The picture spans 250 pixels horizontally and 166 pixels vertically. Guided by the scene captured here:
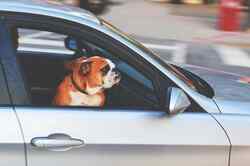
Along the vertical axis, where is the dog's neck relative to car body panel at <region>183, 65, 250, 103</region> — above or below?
above

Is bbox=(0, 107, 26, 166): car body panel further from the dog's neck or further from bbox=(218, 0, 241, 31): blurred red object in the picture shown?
bbox=(218, 0, 241, 31): blurred red object

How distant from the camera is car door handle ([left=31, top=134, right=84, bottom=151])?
3.82 metres

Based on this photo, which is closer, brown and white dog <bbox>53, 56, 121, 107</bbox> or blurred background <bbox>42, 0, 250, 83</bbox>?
brown and white dog <bbox>53, 56, 121, 107</bbox>

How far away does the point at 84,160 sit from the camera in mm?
3910

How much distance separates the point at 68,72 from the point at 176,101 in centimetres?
79

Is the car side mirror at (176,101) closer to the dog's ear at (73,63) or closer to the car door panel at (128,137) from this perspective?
the car door panel at (128,137)

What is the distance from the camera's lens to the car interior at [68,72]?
418 cm

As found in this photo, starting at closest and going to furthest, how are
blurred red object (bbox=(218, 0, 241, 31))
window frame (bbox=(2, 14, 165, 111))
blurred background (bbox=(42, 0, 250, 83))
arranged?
window frame (bbox=(2, 14, 165, 111)) < blurred background (bbox=(42, 0, 250, 83)) < blurred red object (bbox=(218, 0, 241, 31))

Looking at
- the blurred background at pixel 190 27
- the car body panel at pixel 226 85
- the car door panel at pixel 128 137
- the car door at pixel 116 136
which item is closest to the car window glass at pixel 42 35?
the car door at pixel 116 136

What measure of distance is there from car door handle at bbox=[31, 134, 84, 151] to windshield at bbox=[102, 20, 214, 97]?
0.70 metres

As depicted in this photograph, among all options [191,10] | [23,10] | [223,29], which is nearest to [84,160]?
[23,10]

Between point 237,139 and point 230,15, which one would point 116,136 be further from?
point 230,15

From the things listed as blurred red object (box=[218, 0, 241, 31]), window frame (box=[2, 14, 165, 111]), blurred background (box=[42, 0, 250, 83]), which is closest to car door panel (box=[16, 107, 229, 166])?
window frame (box=[2, 14, 165, 111])

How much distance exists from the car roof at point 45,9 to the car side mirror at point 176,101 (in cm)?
57
